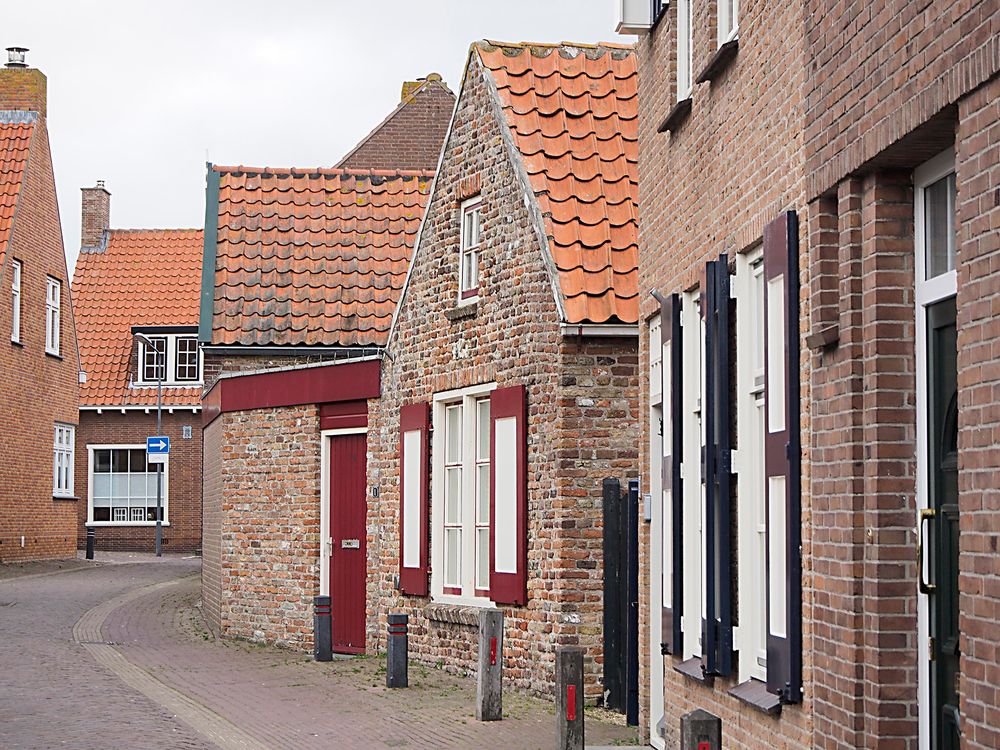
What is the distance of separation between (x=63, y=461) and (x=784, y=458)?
115ft

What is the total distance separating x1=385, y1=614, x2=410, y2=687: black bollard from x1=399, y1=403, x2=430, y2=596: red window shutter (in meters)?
1.57

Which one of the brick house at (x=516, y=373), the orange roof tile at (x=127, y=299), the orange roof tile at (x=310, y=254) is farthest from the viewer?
the orange roof tile at (x=127, y=299)

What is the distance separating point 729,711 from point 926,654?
8.31 feet

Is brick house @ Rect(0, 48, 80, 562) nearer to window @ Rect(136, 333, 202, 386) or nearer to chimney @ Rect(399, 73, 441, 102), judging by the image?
window @ Rect(136, 333, 202, 386)

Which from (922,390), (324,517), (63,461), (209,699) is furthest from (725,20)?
(63,461)

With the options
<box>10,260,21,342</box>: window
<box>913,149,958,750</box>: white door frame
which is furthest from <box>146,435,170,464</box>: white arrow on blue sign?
<box>913,149,958,750</box>: white door frame

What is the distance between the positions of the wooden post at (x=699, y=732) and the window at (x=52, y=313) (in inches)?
1340

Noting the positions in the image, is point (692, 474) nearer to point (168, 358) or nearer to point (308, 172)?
point (308, 172)

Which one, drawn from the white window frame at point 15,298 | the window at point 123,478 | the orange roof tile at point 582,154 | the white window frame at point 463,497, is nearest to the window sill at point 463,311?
the white window frame at point 463,497

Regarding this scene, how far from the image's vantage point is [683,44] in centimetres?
1023

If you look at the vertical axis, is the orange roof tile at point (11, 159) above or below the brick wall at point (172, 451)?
above

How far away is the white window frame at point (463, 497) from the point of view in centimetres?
1561

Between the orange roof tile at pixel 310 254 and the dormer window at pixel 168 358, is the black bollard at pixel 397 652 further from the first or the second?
the dormer window at pixel 168 358

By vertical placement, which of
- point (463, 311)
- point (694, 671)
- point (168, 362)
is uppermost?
point (168, 362)
